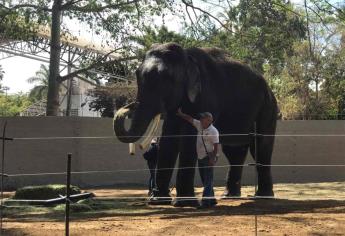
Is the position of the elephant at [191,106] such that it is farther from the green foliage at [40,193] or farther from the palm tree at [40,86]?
the palm tree at [40,86]

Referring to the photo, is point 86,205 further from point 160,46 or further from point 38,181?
point 38,181

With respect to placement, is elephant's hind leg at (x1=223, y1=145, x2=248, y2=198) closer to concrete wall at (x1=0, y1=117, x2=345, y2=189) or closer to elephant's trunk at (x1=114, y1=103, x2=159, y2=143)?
elephant's trunk at (x1=114, y1=103, x2=159, y2=143)

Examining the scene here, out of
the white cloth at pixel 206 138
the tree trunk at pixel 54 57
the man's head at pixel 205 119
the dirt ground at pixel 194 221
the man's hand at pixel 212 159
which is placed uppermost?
the tree trunk at pixel 54 57

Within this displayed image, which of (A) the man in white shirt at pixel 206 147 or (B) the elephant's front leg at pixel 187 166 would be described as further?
(B) the elephant's front leg at pixel 187 166

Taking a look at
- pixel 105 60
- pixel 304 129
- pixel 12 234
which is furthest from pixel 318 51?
pixel 12 234

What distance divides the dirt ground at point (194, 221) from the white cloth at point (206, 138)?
943 mm

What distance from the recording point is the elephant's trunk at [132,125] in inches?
343

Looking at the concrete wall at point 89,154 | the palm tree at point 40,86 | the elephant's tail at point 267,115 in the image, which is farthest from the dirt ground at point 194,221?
the palm tree at point 40,86

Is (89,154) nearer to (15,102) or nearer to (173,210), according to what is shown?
(173,210)

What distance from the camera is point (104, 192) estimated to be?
14242 millimetres

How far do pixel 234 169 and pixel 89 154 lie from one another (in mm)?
6034

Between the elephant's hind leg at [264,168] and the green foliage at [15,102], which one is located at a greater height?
the green foliage at [15,102]

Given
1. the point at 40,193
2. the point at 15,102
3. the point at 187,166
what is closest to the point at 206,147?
the point at 187,166

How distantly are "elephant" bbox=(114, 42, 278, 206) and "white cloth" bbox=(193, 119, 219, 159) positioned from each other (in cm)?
13
